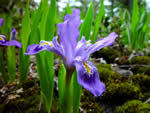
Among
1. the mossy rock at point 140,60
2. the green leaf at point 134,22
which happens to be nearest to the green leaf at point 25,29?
the mossy rock at point 140,60

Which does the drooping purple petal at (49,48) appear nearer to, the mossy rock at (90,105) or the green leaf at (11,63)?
the mossy rock at (90,105)

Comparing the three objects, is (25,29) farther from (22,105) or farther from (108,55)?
(108,55)

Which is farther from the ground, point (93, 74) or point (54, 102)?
point (93, 74)

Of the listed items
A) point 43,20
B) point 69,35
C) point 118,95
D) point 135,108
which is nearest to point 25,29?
point 43,20

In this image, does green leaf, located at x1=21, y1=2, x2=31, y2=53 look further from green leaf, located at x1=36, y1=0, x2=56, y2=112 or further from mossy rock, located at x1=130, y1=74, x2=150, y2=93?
mossy rock, located at x1=130, y1=74, x2=150, y2=93

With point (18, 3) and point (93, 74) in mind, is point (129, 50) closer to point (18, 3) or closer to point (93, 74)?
point (93, 74)

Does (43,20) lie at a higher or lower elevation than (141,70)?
higher

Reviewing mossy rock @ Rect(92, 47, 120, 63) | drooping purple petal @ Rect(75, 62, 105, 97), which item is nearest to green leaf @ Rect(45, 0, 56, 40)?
drooping purple petal @ Rect(75, 62, 105, 97)

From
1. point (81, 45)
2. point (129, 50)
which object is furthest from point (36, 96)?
point (129, 50)
